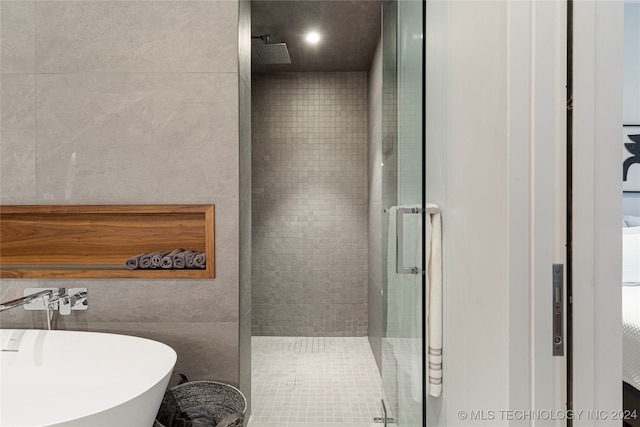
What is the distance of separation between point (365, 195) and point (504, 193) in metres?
2.98

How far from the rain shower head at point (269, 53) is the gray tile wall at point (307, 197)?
454 millimetres

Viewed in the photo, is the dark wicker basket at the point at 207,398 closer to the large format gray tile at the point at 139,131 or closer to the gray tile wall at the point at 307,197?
the large format gray tile at the point at 139,131

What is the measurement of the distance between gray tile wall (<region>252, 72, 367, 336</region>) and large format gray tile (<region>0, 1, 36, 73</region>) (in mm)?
1946

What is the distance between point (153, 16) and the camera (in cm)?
191

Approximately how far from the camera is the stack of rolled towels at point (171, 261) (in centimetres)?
192

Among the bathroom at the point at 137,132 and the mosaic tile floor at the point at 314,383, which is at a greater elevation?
the bathroom at the point at 137,132

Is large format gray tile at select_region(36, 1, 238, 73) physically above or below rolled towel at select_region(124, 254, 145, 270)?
above

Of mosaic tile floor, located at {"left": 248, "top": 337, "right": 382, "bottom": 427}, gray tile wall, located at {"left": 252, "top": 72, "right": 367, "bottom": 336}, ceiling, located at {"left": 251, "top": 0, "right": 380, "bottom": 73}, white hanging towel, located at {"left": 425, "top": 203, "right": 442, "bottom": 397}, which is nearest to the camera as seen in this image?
white hanging towel, located at {"left": 425, "top": 203, "right": 442, "bottom": 397}

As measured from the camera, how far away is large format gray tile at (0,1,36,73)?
1.93 m

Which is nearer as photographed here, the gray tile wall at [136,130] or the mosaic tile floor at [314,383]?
the gray tile wall at [136,130]

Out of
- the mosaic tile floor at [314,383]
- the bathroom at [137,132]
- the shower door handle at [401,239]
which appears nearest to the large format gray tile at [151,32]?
the bathroom at [137,132]

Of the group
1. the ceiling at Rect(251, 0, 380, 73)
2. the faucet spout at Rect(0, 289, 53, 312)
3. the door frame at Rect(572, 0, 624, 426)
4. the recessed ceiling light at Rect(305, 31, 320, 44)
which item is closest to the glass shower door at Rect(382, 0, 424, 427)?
the door frame at Rect(572, 0, 624, 426)

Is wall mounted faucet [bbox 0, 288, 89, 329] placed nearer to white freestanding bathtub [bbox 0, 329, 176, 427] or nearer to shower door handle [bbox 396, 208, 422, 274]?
white freestanding bathtub [bbox 0, 329, 176, 427]

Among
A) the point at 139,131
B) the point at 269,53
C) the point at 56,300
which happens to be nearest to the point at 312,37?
the point at 269,53
